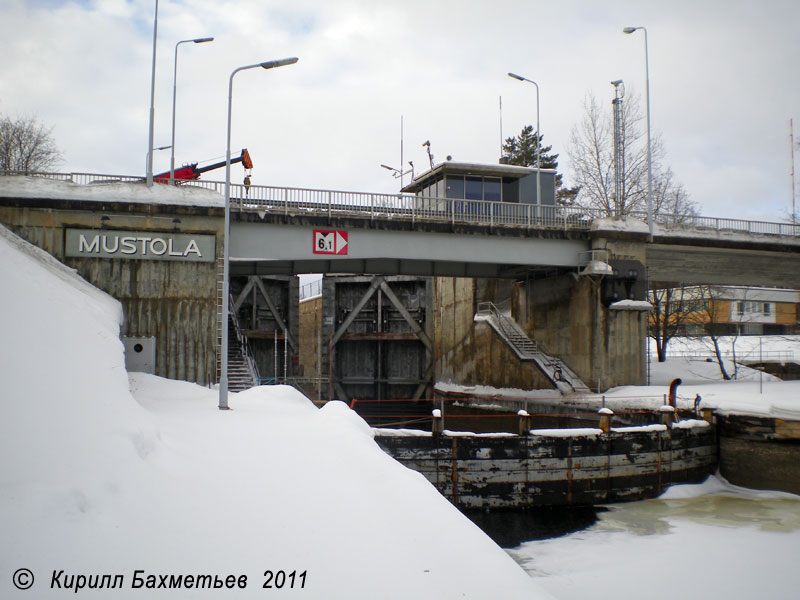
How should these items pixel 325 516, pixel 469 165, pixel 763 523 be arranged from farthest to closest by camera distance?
pixel 469 165 < pixel 763 523 < pixel 325 516

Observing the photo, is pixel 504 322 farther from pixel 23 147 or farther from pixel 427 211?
pixel 23 147

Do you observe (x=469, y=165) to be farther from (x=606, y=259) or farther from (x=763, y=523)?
(x=763, y=523)

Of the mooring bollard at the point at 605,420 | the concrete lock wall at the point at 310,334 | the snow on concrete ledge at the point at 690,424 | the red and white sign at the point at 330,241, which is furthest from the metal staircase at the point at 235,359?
the snow on concrete ledge at the point at 690,424

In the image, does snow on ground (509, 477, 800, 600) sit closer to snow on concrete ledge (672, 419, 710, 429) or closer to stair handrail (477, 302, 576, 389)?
snow on concrete ledge (672, 419, 710, 429)

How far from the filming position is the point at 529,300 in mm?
33938

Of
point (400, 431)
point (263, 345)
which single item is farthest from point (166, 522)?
point (263, 345)

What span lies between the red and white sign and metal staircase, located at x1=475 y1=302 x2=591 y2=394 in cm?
1080

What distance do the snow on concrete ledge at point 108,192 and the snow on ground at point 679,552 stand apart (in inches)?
619

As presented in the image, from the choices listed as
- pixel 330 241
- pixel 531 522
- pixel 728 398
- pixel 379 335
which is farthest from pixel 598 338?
pixel 379 335

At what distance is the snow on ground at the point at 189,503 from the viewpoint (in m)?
6.09

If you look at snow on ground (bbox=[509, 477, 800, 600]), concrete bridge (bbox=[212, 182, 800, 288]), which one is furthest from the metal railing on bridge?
snow on ground (bbox=[509, 477, 800, 600])

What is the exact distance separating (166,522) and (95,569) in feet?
3.98

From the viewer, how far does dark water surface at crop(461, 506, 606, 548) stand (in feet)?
56.4

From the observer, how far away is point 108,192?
21.6 meters
